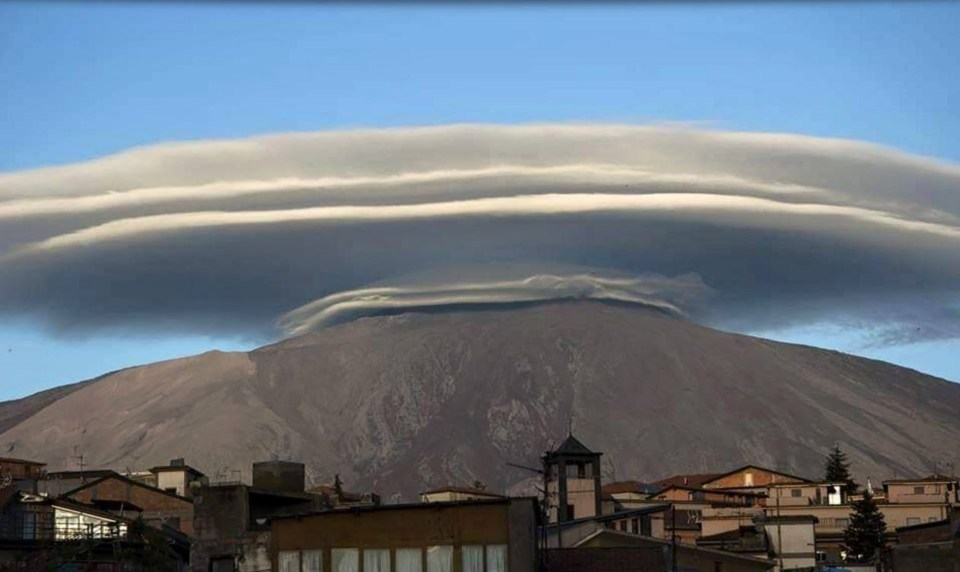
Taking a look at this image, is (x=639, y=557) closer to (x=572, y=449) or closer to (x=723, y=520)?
(x=572, y=449)

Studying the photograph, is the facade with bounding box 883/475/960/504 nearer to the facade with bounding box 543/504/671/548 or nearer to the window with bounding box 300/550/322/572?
the facade with bounding box 543/504/671/548

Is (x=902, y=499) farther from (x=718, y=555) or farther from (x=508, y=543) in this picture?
(x=508, y=543)

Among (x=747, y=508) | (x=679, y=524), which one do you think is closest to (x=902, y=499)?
(x=747, y=508)

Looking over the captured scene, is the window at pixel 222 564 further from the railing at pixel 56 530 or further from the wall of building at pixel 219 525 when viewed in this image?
the railing at pixel 56 530

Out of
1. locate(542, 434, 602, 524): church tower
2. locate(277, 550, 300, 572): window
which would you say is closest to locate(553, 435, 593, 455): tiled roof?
locate(542, 434, 602, 524): church tower

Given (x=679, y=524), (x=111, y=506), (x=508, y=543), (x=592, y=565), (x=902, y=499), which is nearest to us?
(x=508, y=543)
